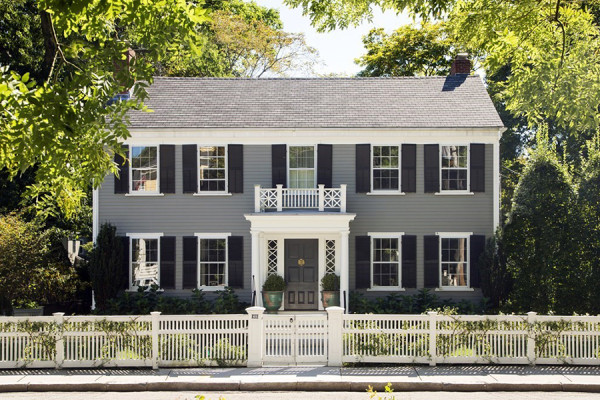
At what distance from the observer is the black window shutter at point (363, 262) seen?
21344 millimetres

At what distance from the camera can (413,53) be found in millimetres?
36312

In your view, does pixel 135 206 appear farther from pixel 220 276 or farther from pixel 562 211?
pixel 562 211

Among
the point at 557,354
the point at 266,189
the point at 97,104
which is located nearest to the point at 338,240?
the point at 266,189

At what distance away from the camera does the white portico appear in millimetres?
20359

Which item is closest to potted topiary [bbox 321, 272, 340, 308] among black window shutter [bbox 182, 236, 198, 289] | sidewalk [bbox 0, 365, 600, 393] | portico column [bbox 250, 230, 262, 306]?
portico column [bbox 250, 230, 262, 306]

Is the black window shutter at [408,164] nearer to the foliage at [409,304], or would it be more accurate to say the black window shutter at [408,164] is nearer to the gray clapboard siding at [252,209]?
the gray clapboard siding at [252,209]

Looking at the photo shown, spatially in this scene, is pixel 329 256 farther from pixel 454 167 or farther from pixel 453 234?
pixel 454 167

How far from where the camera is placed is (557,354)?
14953mm

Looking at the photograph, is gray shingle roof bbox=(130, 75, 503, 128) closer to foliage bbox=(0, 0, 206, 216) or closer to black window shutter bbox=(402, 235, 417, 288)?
black window shutter bbox=(402, 235, 417, 288)

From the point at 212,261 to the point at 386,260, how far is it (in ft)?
17.1

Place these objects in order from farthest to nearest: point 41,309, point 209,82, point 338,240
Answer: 1. point 209,82
2. point 338,240
3. point 41,309

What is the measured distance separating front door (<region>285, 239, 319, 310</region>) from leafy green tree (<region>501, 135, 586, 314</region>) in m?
5.59

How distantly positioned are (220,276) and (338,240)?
12.2ft

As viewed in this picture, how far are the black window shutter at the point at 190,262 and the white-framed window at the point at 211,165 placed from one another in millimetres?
1554
